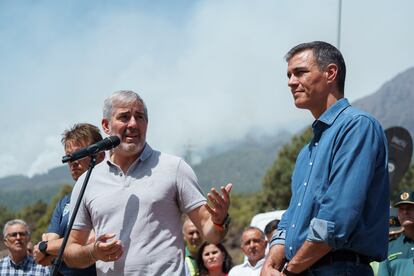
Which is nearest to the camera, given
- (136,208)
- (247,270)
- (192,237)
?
(136,208)

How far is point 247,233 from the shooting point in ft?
28.6

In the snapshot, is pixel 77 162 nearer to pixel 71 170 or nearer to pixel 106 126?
pixel 71 170

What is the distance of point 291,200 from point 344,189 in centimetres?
53

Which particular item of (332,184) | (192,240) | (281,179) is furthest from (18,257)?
(281,179)

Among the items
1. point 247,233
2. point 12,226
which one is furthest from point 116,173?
point 12,226

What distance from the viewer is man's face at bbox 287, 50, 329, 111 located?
4008 mm

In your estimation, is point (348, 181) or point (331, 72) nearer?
point (348, 181)

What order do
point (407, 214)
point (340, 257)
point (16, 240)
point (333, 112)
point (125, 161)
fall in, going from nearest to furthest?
point (340, 257)
point (333, 112)
point (125, 161)
point (407, 214)
point (16, 240)

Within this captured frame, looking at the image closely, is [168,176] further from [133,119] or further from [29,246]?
[29,246]

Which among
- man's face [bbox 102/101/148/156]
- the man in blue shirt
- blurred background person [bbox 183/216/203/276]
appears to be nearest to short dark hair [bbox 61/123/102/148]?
man's face [bbox 102/101/148/156]

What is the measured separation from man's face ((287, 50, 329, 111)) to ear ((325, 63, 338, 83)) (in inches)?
0.7

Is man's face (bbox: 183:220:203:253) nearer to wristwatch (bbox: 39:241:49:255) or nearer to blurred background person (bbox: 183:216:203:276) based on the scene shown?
blurred background person (bbox: 183:216:203:276)

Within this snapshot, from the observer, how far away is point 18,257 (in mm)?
9383

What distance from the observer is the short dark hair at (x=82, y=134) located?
5641 millimetres
